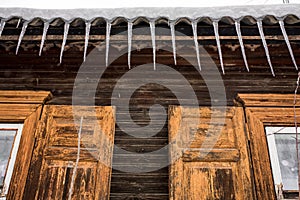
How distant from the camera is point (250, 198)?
3309 millimetres

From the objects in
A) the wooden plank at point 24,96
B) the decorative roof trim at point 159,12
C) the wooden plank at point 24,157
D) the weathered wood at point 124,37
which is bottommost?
the wooden plank at point 24,157

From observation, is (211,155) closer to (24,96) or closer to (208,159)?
(208,159)

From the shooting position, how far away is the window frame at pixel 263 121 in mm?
3416

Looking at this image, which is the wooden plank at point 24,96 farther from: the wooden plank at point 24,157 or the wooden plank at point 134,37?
the wooden plank at point 134,37

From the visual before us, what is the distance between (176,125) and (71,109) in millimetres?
1155

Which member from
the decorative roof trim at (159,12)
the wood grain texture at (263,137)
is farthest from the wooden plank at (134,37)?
the wood grain texture at (263,137)

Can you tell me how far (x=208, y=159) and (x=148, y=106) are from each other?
3.05ft

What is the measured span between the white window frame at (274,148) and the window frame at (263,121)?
0.06m

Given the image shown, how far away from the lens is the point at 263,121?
12.4ft

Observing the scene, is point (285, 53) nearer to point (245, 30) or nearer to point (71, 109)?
point (245, 30)

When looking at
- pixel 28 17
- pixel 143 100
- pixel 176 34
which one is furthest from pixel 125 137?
pixel 28 17

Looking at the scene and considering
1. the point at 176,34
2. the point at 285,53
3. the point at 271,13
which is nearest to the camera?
the point at 271,13

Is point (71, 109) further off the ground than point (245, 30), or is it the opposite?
point (245, 30)

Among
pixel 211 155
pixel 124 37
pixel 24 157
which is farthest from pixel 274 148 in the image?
pixel 24 157
